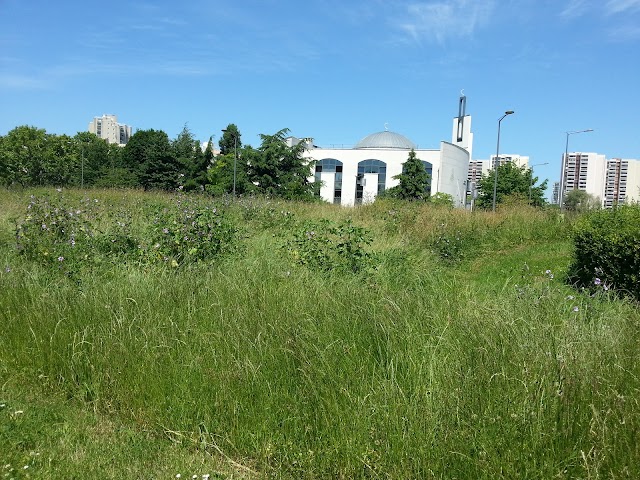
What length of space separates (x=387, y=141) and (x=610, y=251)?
72007 mm

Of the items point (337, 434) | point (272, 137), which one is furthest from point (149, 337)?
point (272, 137)

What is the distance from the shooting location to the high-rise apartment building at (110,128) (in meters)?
154

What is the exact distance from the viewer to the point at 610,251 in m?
7.40

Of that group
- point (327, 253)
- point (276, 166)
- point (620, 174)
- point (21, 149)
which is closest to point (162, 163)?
point (276, 166)

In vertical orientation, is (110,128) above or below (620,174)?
above

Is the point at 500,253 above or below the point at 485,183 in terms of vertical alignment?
below

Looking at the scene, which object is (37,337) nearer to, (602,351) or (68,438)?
(68,438)

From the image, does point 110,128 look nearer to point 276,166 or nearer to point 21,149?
point 21,149

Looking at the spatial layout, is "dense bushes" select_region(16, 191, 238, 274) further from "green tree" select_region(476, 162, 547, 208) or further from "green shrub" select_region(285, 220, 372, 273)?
"green tree" select_region(476, 162, 547, 208)

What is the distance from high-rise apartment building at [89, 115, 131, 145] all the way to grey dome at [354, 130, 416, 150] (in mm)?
98762

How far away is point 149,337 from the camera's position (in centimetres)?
416

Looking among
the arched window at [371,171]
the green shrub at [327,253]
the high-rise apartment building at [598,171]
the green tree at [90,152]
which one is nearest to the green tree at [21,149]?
the green tree at [90,152]

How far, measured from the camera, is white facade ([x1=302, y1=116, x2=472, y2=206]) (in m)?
67.3

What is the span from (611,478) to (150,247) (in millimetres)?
5638
